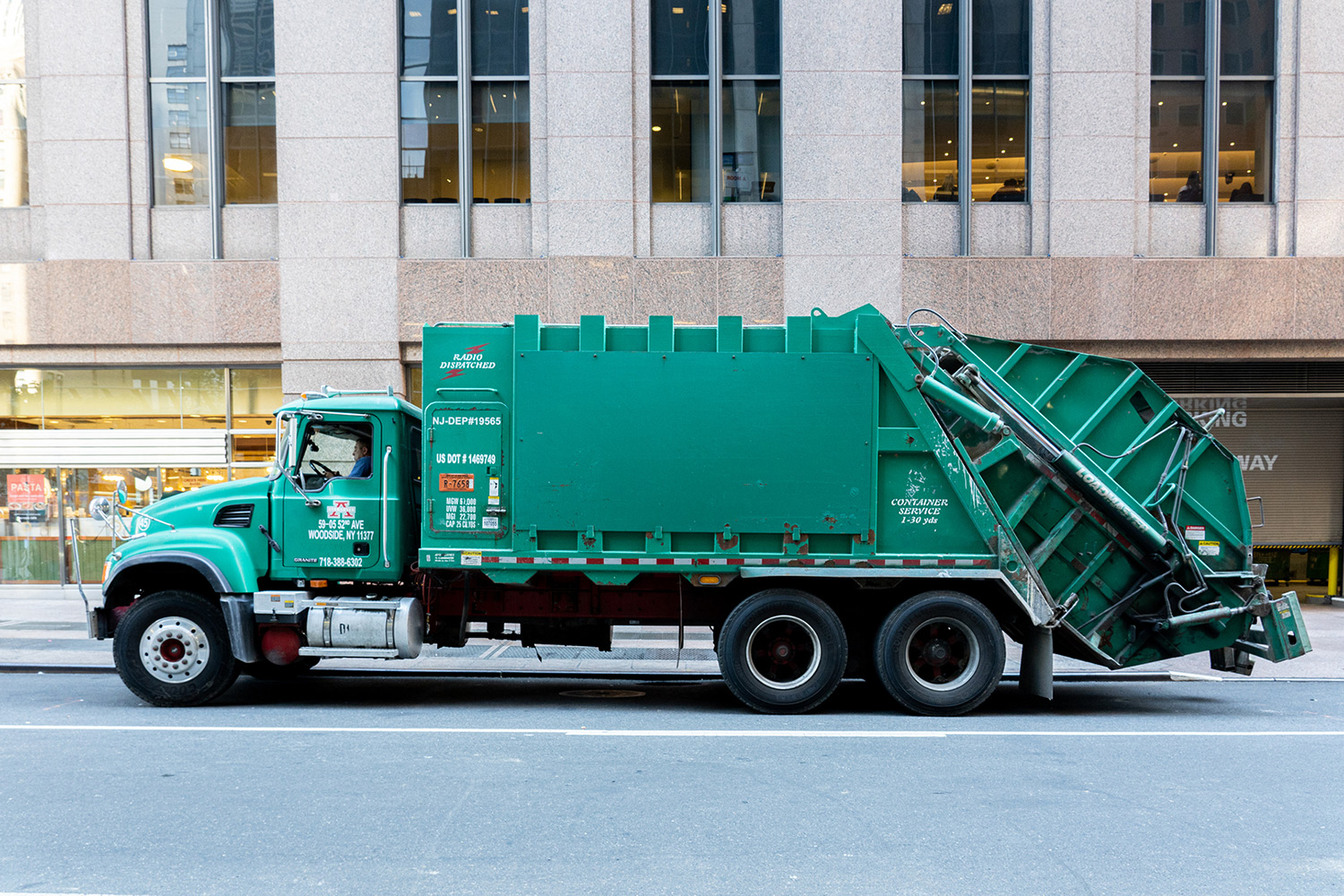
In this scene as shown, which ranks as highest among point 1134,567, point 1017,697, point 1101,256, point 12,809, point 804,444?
point 1101,256

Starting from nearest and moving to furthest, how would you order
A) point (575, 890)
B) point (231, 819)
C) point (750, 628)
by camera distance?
1. point (575, 890)
2. point (231, 819)
3. point (750, 628)

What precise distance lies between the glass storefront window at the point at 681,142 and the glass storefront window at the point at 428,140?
3286mm

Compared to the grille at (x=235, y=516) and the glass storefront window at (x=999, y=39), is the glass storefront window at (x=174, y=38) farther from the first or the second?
the glass storefront window at (x=999, y=39)

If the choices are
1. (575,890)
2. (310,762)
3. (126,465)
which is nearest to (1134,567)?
(575,890)

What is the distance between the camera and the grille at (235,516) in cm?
863

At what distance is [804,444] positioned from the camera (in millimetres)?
8273

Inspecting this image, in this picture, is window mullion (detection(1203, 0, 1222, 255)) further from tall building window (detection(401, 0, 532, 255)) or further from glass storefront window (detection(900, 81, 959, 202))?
tall building window (detection(401, 0, 532, 255))

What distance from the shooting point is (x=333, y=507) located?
8.55 m

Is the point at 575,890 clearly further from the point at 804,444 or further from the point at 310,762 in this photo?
the point at 804,444

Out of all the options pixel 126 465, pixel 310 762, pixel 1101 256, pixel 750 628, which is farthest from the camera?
pixel 126 465

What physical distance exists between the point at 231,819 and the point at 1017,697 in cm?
727

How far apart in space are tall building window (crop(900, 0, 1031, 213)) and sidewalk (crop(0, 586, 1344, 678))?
7496 millimetres

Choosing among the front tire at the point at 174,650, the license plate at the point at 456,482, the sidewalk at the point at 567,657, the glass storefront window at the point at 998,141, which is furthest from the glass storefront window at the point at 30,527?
the glass storefront window at the point at 998,141

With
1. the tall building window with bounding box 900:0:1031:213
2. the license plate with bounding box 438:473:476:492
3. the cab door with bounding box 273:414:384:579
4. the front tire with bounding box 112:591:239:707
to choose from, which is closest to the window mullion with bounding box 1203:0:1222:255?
the tall building window with bounding box 900:0:1031:213
